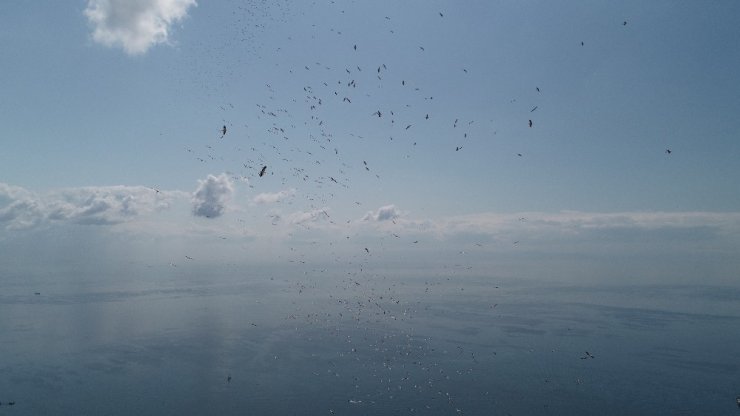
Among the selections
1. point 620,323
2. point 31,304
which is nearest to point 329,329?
point 620,323

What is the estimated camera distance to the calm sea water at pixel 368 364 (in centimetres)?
7131

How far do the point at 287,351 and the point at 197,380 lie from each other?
2590 centimetres

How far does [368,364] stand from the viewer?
307ft

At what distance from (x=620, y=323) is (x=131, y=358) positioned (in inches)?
6298

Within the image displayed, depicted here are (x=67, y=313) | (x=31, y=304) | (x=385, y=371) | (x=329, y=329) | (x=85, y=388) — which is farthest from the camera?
(x=31, y=304)

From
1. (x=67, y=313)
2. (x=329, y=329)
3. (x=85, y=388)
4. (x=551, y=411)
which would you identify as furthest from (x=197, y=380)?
(x=67, y=313)

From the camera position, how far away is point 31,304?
19875 centimetres

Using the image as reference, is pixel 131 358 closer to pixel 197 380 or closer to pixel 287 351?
pixel 197 380

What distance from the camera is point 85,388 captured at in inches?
3061

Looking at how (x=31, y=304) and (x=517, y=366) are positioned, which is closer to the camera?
(x=517, y=366)

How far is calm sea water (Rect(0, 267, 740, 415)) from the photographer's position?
2808 inches

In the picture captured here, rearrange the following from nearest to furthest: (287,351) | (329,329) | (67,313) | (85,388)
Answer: (85,388), (287,351), (329,329), (67,313)

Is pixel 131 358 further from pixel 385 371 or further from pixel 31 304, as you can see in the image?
pixel 31 304

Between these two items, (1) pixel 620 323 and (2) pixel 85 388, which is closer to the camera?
(2) pixel 85 388
